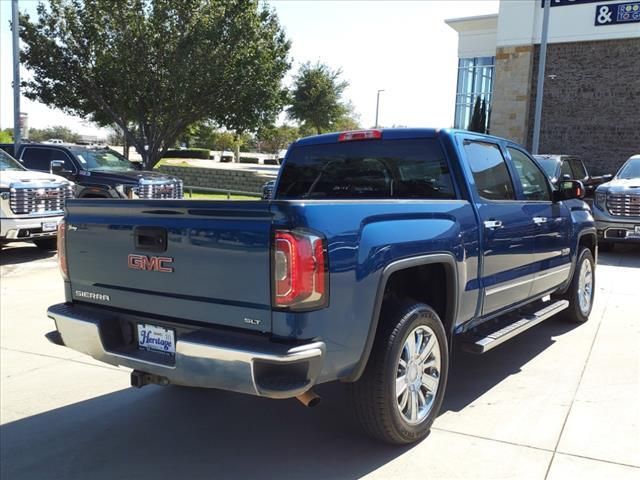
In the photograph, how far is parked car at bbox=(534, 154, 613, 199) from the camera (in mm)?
12961

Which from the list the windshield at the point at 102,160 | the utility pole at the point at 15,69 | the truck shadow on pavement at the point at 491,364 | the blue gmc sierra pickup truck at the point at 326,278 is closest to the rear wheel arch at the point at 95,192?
the windshield at the point at 102,160

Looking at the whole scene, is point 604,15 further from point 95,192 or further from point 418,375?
point 418,375

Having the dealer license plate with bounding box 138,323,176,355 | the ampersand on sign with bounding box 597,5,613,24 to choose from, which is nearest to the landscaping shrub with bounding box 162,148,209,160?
the ampersand on sign with bounding box 597,5,613,24

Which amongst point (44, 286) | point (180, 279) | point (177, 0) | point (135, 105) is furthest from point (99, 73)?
point (180, 279)

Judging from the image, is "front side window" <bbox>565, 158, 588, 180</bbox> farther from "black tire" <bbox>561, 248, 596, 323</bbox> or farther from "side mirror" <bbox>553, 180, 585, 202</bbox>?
"side mirror" <bbox>553, 180, 585, 202</bbox>

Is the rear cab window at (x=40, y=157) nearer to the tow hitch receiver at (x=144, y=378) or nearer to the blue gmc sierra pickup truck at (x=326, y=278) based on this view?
the blue gmc sierra pickup truck at (x=326, y=278)

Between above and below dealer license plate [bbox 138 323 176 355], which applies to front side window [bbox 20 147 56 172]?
above

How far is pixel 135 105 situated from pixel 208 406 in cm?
2018

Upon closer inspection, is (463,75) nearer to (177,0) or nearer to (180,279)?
(177,0)

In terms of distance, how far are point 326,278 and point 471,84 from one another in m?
33.8

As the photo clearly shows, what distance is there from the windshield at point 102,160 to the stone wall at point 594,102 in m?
20.8

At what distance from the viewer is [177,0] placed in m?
21.1

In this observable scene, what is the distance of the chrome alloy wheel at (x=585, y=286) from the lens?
6426 mm

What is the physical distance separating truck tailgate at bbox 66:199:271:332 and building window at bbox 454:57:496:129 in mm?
32010
